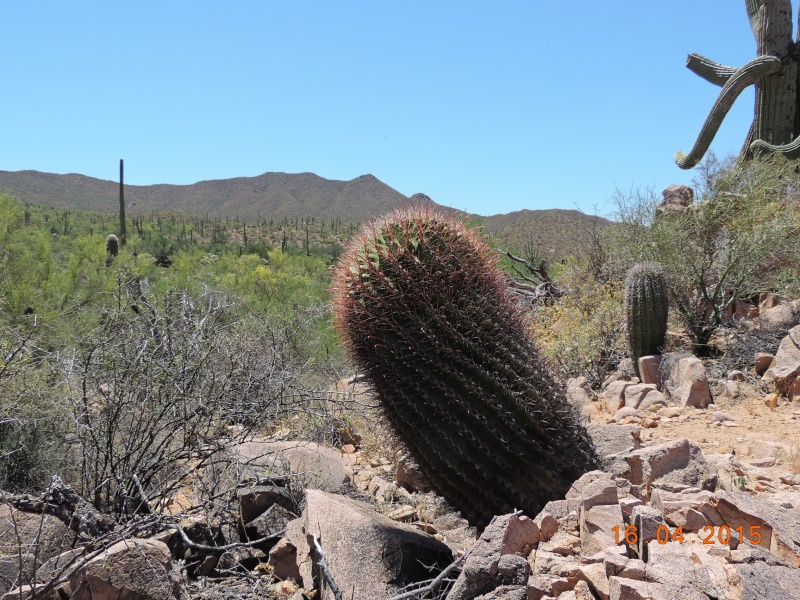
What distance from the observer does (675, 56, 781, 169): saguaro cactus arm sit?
13.5 m

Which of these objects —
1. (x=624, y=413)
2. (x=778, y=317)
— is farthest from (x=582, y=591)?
(x=778, y=317)

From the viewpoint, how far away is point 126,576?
2.62m

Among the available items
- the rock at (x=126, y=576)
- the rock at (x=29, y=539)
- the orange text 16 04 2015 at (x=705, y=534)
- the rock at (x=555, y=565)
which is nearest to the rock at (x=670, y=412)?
the orange text 16 04 2015 at (x=705, y=534)

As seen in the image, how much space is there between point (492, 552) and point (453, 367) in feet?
3.09

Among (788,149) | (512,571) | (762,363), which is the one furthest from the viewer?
(788,149)

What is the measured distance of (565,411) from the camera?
3553 mm

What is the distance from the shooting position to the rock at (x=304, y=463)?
4.31 m

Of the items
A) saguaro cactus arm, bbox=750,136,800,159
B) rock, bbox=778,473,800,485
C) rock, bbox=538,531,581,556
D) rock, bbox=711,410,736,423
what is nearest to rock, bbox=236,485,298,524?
rock, bbox=538,531,581,556

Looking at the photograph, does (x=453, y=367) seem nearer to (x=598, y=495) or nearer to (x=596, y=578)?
(x=598, y=495)

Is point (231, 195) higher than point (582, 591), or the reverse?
point (231, 195)

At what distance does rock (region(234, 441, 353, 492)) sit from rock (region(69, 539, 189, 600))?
4.75 feet

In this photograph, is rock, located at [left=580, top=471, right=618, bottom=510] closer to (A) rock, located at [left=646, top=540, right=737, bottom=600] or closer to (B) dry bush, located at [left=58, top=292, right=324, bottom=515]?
(A) rock, located at [left=646, top=540, right=737, bottom=600]

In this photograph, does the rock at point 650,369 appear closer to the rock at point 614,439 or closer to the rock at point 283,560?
the rock at point 614,439

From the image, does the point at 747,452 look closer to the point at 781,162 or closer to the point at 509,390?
the point at 509,390
